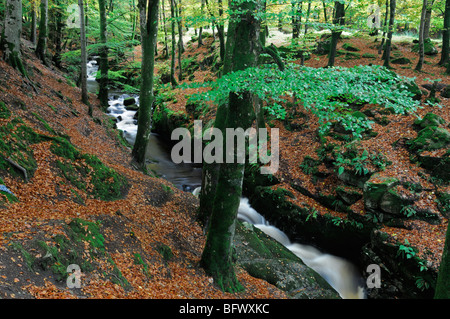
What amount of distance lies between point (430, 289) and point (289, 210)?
5.15 metres

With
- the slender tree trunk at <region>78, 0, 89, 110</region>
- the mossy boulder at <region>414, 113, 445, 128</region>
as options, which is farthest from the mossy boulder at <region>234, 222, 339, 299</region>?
the slender tree trunk at <region>78, 0, 89, 110</region>

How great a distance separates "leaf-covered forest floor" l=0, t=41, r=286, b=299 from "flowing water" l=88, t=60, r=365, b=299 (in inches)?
138

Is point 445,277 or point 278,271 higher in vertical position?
point 445,277

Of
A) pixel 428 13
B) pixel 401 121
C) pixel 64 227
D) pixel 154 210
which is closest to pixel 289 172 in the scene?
pixel 401 121

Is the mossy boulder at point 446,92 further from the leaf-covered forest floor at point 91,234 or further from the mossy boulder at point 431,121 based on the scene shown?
the leaf-covered forest floor at point 91,234

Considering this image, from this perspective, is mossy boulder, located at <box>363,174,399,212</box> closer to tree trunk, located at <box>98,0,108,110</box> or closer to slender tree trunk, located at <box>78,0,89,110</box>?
slender tree trunk, located at <box>78,0,89,110</box>

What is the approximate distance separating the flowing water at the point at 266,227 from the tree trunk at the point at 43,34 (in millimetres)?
6205

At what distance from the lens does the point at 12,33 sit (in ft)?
35.2

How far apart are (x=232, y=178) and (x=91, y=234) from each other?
2997 millimetres

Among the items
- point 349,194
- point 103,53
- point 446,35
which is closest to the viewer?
point 349,194

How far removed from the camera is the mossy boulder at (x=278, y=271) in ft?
24.8

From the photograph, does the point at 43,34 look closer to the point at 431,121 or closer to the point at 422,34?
the point at 431,121

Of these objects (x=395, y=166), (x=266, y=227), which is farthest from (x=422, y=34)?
(x=266, y=227)

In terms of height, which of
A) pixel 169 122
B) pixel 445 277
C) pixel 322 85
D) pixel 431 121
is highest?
pixel 322 85
